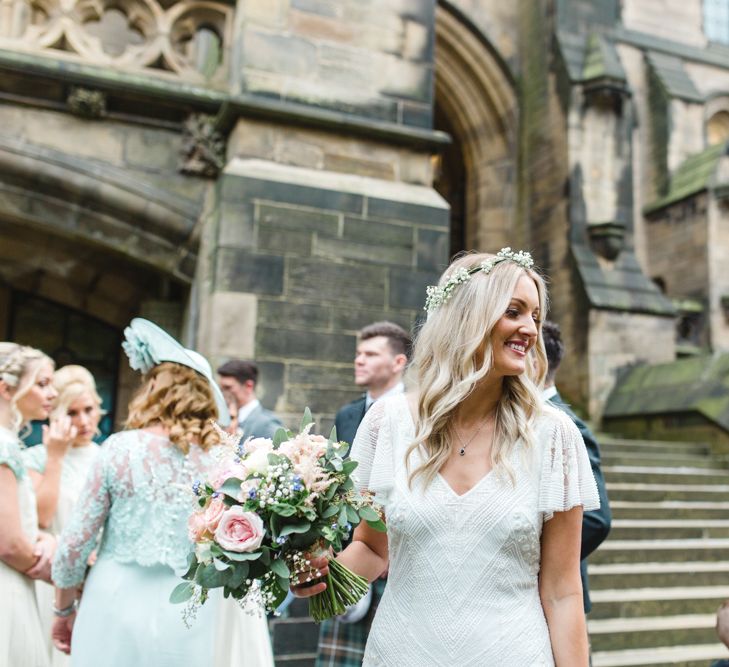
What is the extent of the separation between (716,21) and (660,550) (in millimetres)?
14448

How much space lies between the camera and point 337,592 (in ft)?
6.33

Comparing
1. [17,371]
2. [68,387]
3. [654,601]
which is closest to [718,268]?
[654,601]

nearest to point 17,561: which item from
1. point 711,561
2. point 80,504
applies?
point 80,504

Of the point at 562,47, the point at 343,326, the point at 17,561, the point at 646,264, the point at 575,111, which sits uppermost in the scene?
the point at 562,47

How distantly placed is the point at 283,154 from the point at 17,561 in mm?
3615

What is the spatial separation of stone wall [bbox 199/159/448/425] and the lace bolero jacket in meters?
2.56

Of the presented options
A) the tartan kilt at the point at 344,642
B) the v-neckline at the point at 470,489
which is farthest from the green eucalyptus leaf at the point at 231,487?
the tartan kilt at the point at 344,642

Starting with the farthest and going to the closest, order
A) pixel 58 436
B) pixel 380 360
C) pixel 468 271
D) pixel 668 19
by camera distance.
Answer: pixel 668 19 < pixel 380 360 < pixel 58 436 < pixel 468 271

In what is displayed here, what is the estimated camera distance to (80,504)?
8.60ft

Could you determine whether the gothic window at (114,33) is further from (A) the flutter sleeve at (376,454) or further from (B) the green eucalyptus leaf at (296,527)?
(B) the green eucalyptus leaf at (296,527)

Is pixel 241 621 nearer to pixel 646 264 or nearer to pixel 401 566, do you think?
pixel 401 566

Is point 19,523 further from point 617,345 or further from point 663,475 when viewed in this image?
point 617,345

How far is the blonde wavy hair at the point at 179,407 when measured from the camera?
8.85 feet

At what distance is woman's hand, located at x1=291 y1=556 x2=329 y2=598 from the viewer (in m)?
1.82
